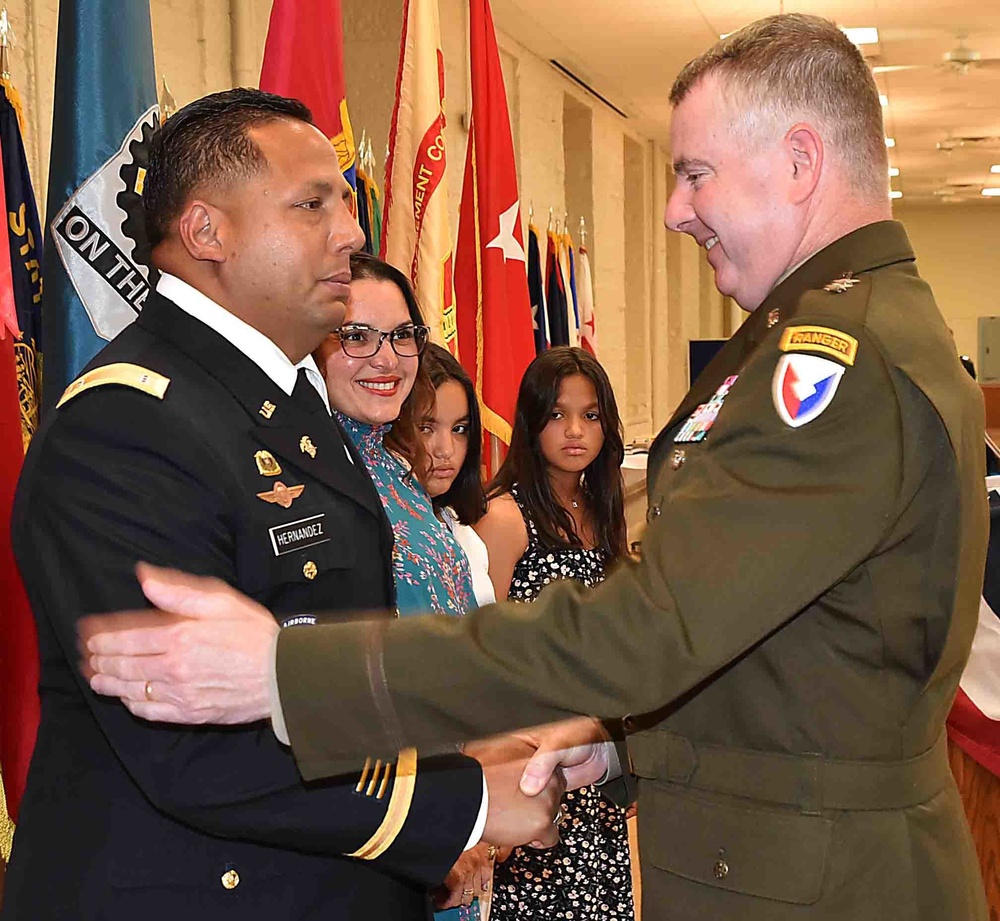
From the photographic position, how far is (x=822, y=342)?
1148 millimetres

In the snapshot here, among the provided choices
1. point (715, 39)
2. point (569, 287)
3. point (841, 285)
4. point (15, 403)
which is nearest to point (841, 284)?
point (841, 285)

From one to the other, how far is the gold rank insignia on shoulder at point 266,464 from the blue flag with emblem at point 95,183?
1191 mm

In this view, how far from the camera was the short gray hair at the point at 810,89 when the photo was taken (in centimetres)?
130

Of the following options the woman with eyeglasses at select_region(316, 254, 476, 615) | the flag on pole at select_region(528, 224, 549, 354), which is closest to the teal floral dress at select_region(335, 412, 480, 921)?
the woman with eyeglasses at select_region(316, 254, 476, 615)

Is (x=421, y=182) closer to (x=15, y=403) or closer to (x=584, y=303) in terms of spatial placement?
(x=15, y=403)

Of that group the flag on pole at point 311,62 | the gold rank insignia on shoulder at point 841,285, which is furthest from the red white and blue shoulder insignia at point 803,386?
the flag on pole at point 311,62

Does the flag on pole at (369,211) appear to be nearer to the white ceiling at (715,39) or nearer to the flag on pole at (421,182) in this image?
the flag on pole at (421,182)

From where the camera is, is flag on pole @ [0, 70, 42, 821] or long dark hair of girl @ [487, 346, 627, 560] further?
long dark hair of girl @ [487, 346, 627, 560]

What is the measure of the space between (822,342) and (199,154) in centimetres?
86

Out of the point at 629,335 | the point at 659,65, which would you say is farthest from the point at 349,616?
the point at 629,335

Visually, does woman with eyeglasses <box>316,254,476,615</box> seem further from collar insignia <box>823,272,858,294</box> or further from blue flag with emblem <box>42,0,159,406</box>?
collar insignia <box>823,272,858,294</box>

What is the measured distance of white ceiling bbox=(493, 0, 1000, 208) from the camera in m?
7.62

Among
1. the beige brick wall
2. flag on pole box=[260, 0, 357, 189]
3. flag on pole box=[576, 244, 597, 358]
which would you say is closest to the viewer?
flag on pole box=[260, 0, 357, 189]

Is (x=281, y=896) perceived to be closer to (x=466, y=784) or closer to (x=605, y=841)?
(x=466, y=784)
